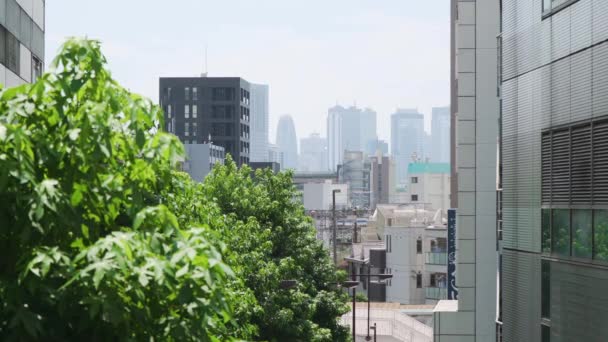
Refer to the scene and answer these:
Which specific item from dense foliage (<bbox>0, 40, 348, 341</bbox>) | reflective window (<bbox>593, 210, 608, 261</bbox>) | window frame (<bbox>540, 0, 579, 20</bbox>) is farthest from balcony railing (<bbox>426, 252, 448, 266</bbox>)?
dense foliage (<bbox>0, 40, 348, 341</bbox>)

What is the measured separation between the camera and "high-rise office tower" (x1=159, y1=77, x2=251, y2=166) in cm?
14900

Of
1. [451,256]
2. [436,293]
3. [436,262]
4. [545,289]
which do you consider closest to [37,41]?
[545,289]

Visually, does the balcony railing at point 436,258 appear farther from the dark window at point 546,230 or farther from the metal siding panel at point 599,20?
the metal siding panel at point 599,20

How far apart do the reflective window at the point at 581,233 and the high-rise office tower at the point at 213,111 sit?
130m

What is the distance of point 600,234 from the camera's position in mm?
17422

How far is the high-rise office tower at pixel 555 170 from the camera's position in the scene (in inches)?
691

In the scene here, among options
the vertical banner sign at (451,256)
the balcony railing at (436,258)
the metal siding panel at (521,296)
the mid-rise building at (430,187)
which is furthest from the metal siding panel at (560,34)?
the mid-rise building at (430,187)

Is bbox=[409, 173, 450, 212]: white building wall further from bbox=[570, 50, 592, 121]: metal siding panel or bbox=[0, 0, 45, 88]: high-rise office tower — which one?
bbox=[570, 50, 592, 121]: metal siding panel

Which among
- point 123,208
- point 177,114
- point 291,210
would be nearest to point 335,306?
point 291,210

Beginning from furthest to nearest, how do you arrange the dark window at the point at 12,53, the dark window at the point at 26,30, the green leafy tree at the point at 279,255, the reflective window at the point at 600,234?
the green leafy tree at the point at 279,255
the dark window at the point at 26,30
the dark window at the point at 12,53
the reflective window at the point at 600,234

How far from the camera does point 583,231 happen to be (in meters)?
18.3

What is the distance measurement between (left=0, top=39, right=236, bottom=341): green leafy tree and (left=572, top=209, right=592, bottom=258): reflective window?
10.9 metres

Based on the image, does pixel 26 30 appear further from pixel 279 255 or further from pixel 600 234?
pixel 600 234

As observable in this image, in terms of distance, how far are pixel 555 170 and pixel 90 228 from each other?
13.8 metres
